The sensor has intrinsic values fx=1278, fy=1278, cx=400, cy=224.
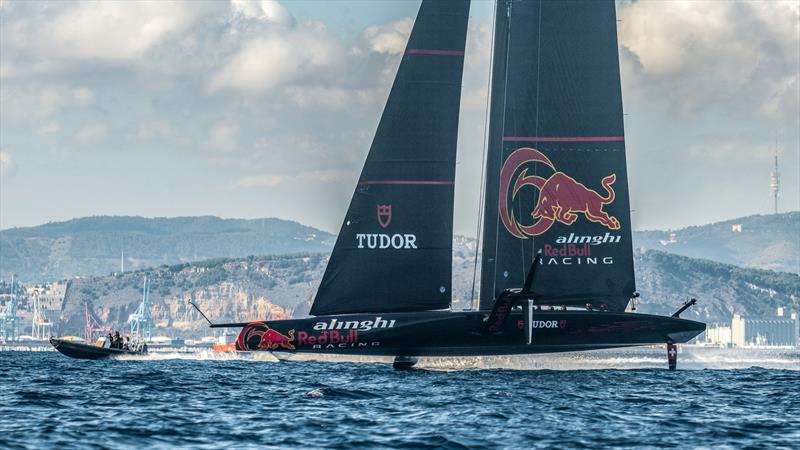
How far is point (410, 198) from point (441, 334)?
4.98 meters

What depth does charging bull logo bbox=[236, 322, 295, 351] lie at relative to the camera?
45.3 meters

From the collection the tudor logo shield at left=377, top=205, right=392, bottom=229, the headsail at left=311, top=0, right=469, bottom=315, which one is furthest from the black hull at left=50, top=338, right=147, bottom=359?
the tudor logo shield at left=377, top=205, right=392, bottom=229

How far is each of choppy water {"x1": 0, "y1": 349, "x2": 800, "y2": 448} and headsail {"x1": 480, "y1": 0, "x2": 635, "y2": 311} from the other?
3.18 metres

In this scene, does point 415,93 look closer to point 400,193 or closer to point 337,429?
point 400,193

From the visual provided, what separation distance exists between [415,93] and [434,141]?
6.09 ft

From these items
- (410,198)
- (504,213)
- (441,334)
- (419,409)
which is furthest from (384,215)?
(419,409)

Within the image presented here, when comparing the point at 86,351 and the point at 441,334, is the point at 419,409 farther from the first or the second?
the point at 86,351

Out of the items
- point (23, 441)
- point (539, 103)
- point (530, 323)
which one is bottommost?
point (23, 441)

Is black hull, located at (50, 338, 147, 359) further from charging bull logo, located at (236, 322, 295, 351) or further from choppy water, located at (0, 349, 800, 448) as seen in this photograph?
charging bull logo, located at (236, 322, 295, 351)

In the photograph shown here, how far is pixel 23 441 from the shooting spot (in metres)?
24.8

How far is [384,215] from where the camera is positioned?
45969 millimetres

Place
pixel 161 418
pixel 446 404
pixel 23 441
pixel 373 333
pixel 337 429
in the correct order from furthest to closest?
pixel 373 333 < pixel 446 404 < pixel 161 418 < pixel 337 429 < pixel 23 441

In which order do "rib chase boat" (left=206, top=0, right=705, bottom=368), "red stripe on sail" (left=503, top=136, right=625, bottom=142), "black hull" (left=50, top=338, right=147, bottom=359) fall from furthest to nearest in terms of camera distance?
"black hull" (left=50, top=338, right=147, bottom=359), "red stripe on sail" (left=503, top=136, right=625, bottom=142), "rib chase boat" (left=206, top=0, right=705, bottom=368)

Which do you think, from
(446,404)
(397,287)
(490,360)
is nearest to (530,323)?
(490,360)
